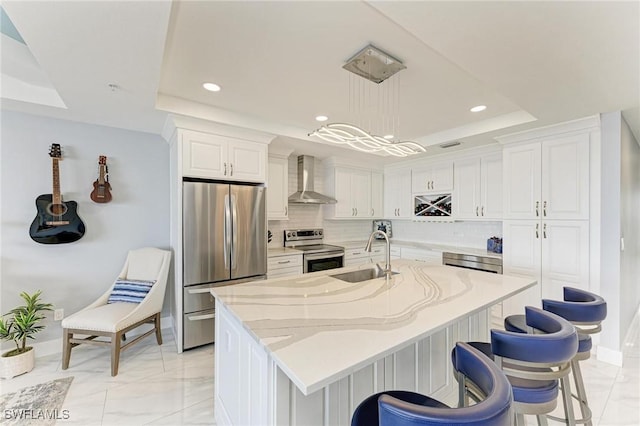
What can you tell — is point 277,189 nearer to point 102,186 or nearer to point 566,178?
point 102,186

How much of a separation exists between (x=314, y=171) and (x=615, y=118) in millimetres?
3558

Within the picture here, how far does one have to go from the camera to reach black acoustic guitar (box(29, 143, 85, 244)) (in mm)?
2668

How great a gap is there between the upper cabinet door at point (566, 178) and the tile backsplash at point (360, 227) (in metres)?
1.07

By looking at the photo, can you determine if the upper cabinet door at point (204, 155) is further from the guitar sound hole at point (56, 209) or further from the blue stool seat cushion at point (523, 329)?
the blue stool seat cushion at point (523, 329)

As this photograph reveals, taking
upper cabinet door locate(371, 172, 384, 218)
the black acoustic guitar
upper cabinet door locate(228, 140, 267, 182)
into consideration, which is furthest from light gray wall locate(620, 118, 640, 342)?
the black acoustic guitar

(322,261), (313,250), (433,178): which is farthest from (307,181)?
(433,178)

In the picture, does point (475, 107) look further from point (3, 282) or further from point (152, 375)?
point (3, 282)

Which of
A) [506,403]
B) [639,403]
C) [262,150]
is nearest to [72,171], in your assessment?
[262,150]

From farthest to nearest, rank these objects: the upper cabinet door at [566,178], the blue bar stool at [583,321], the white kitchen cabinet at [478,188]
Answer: the white kitchen cabinet at [478,188], the upper cabinet door at [566,178], the blue bar stool at [583,321]

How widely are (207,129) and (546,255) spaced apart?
396 cm

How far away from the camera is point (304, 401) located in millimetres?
1218

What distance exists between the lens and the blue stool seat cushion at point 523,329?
1630 millimetres

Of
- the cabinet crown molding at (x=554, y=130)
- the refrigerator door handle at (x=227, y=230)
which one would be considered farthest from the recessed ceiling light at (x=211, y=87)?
the cabinet crown molding at (x=554, y=130)

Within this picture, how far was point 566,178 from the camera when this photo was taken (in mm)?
2947
